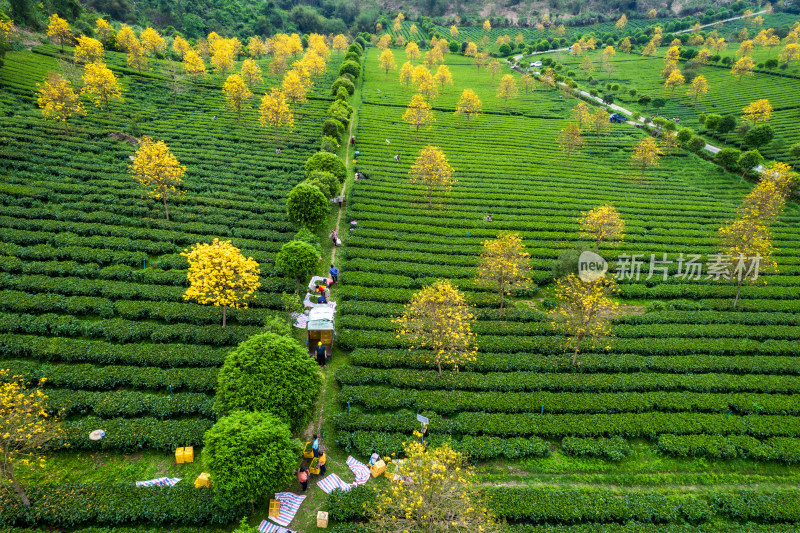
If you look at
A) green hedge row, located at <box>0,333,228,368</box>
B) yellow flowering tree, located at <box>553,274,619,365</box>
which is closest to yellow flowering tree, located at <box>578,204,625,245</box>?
yellow flowering tree, located at <box>553,274,619,365</box>

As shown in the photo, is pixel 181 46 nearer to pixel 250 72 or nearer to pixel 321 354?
pixel 250 72

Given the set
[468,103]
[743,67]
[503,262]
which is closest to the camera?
[503,262]

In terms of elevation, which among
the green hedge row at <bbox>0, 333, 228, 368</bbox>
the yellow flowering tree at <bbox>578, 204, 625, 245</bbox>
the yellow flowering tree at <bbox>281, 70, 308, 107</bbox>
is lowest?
the green hedge row at <bbox>0, 333, 228, 368</bbox>

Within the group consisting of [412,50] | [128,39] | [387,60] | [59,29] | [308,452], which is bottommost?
[308,452]

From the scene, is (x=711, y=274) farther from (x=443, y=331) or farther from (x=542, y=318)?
(x=443, y=331)

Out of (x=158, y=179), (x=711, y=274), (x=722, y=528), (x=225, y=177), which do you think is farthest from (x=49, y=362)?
(x=711, y=274)

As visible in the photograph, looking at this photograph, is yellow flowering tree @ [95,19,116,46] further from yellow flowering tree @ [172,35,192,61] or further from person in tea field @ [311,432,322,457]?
person in tea field @ [311,432,322,457]

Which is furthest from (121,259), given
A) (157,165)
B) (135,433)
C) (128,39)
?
(128,39)
